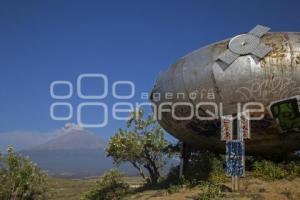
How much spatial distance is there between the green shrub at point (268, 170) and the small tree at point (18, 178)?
74.9 ft

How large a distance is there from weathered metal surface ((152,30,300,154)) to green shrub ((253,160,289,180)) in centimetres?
70

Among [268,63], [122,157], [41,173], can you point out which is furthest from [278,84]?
[41,173]

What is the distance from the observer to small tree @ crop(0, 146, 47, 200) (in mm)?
37594

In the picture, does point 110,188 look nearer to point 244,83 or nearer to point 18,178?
point 18,178

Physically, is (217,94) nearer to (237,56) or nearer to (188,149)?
(237,56)

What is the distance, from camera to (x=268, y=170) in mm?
21500

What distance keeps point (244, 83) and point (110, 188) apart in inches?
684

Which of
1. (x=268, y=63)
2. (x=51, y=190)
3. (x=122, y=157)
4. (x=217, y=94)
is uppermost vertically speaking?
(x=268, y=63)

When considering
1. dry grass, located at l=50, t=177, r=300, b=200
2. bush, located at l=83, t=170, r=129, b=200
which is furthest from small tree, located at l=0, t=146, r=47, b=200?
dry grass, located at l=50, t=177, r=300, b=200

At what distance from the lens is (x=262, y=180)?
21031 mm

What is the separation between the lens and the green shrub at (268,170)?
69.3 ft

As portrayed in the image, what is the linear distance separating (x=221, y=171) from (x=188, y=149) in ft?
10.8

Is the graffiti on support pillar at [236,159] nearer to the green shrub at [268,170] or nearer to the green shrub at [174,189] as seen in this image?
the green shrub at [268,170]

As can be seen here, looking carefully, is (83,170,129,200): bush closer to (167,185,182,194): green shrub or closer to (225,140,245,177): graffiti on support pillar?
(167,185,182,194): green shrub
